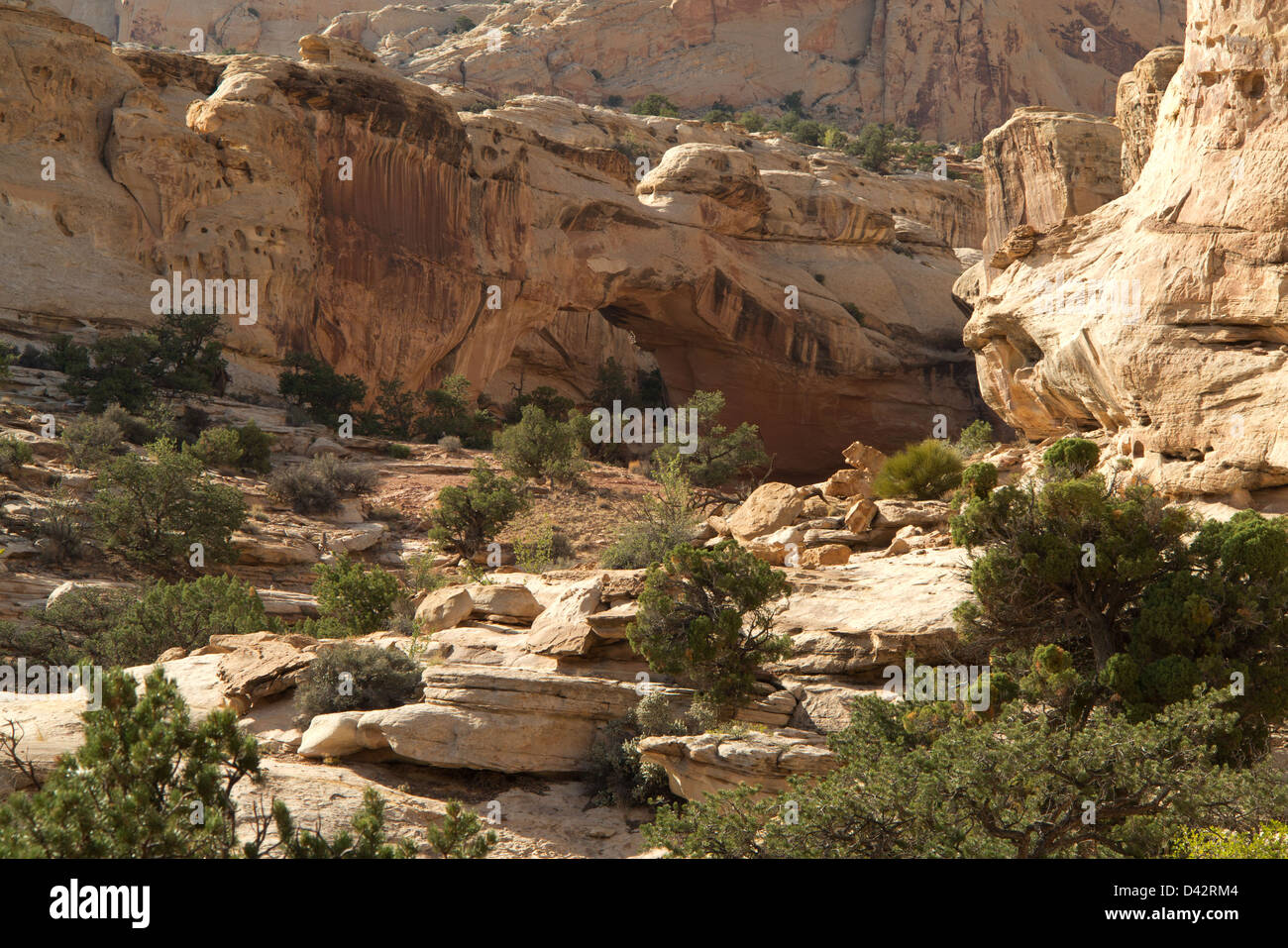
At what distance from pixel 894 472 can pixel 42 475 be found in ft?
51.6

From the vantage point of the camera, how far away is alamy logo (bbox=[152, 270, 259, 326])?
3062cm

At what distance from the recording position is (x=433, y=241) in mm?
36375

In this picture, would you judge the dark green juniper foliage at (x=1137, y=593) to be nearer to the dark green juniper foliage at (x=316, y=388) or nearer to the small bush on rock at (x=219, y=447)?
the small bush on rock at (x=219, y=447)

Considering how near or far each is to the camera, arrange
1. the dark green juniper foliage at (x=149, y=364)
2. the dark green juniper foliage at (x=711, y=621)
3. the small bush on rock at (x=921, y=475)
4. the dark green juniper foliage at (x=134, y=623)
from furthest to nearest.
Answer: the dark green juniper foliage at (x=149, y=364) → the small bush on rock at (x=921, y=475) → the dark green juniper foliage at (x=134, y=623) → the dark green juniper foliage at (x=711, y=621)

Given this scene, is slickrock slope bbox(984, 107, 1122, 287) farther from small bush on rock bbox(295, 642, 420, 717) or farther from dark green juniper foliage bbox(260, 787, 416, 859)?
dark green juniper foliage bbox(260, 787, 416, 859)

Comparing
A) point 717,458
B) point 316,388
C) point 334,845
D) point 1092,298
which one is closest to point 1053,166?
point 1092,298

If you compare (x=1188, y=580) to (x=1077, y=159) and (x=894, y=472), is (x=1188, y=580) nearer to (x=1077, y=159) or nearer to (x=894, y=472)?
(x=894, y=472)

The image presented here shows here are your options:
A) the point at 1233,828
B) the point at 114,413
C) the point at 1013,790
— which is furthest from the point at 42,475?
the point at 1233,828

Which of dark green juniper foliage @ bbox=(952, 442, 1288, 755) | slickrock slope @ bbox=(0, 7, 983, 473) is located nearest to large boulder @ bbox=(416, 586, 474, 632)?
dark green juniper foliage @ bbox=(952, 442, 1288, 755)

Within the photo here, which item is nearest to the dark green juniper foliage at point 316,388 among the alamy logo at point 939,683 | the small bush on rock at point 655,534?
the small bush on rock at point 655,534

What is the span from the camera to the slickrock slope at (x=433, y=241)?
101ft

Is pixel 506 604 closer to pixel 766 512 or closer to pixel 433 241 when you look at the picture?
pixel 766 512

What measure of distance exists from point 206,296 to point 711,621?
24388 millimetres
